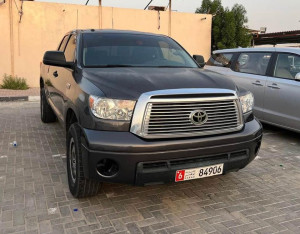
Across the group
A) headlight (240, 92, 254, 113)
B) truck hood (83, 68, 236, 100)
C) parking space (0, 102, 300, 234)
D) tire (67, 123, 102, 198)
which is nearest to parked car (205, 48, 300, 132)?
parking space (0, 102, 300, 234)

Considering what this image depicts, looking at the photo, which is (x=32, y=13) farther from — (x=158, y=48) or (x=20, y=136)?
(x=158, y=48)

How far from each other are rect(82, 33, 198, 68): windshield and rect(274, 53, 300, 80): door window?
7.38ft

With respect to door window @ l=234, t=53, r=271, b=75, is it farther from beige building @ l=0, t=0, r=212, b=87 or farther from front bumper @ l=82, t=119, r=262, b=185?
beige building @ l=0, t=0, r=212, b=87

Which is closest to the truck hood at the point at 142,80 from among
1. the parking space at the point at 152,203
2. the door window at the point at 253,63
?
the parking space at the point at 152,203

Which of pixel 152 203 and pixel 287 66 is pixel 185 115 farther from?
pixel 287 66

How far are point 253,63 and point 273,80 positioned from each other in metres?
0.75

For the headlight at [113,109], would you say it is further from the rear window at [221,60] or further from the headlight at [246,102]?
the rear window at [221,60]

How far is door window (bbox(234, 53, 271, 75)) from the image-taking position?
6.16m

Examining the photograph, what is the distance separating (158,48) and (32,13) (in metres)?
9.91

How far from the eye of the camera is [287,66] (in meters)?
5.73

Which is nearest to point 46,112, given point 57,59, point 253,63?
point 57,59

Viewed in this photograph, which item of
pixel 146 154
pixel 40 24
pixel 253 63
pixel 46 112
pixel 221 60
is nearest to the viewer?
pixel 146 154

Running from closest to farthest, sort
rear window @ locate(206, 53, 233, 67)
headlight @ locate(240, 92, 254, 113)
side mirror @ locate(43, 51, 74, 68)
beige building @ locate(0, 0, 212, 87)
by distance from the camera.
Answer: headlight @ locate(240, 92, 254, 113) → side mirror @ locate(43, 51, 74, 68) → rear window @ locate(206, 53, 233, 67) → beige building @ locate(0, 0, 212, 87)

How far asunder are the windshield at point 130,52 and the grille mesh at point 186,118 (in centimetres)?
118
